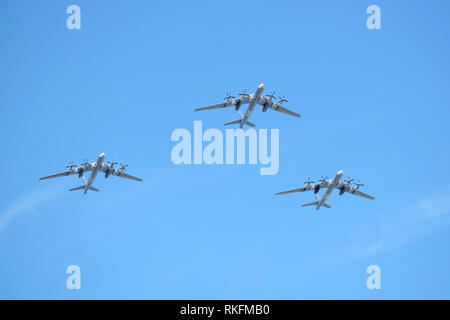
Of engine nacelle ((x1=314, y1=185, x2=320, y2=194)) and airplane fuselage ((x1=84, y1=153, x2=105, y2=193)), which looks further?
engine nacelle ((x1=314, y1=185, x2=320, y2=194))

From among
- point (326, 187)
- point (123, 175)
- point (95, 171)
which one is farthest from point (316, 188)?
point (95, 171)

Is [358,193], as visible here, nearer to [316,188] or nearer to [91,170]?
[316,188]

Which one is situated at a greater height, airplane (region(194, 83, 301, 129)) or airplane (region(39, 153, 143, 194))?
airplane (region(194, 83, 301, 129))

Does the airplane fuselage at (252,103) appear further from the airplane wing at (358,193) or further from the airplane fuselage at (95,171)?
the airplane fuselage at (95,171)

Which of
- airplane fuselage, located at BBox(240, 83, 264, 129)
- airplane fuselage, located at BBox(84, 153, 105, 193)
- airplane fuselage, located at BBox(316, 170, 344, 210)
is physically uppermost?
airplane fuselage, located at BBox(240, 83, 264, 129)

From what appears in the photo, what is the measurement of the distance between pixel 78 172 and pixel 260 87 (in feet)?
87.8

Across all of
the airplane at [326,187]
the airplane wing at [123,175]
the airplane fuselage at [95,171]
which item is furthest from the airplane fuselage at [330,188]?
the airplane fuselage at [95,171]

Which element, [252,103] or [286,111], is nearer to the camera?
[252,103]

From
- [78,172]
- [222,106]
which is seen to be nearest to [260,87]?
[222,106]

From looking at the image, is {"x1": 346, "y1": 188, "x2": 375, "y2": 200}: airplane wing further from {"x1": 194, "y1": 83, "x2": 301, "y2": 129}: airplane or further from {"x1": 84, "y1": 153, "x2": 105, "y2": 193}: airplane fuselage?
{"x1": 84, "y1": 153, "x2": 105, "y2": 193}: airplane fuselage

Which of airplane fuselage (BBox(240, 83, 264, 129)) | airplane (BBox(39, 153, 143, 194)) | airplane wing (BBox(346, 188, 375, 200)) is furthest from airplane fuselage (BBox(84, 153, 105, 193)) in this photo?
airplane wing (BBox(346, 188, 375, 200))

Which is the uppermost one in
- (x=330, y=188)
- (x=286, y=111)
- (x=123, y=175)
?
(x=286, y=111)
